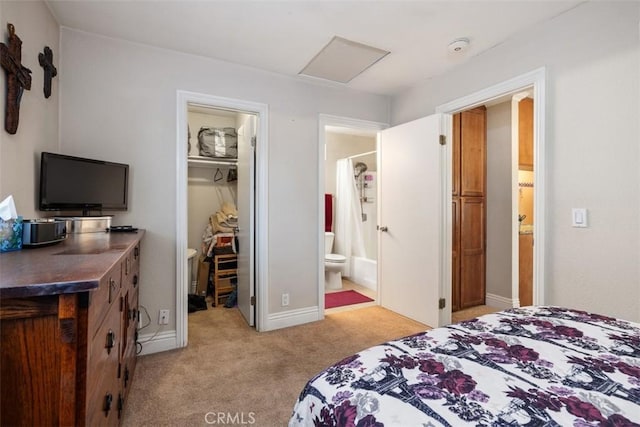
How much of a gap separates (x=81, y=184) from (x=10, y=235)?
97cm

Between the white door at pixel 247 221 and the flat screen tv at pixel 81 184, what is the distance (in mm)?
1003

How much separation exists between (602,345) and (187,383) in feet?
6.90

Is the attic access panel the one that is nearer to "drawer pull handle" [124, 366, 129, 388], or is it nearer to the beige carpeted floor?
the beige carpeted floor

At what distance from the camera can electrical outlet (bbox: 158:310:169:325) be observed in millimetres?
2346

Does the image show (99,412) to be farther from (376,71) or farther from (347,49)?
Result: (376,71)

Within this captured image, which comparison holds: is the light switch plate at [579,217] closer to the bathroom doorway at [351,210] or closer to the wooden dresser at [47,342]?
the wooden dresser at [47,342]

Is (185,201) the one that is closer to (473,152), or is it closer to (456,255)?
(456,255)

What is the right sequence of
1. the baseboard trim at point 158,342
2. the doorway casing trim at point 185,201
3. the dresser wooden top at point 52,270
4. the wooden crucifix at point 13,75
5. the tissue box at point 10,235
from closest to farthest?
the dresser wooden top at point 52,270
the tissue box at point 10,235
the wooden crucifix at point 13,75
the baseboard trim at point 158,342
the doorway casing trim at point 185,201


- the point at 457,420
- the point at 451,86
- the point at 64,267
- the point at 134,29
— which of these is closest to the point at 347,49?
the point at 451,86

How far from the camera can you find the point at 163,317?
2.35 m

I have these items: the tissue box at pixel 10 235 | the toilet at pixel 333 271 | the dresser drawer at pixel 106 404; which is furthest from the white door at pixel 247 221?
the tissue box at pixel 10 235

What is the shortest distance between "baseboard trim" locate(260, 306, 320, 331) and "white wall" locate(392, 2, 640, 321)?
1921 mm

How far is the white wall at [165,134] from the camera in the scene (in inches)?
84.5

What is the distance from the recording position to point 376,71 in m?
2.76
